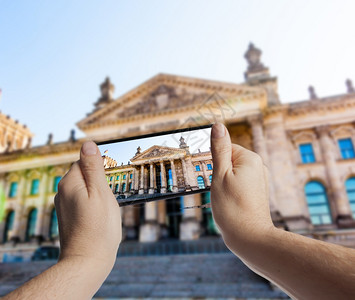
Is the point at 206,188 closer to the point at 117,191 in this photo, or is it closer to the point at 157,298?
the point at 117,191

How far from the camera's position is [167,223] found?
23.6 m

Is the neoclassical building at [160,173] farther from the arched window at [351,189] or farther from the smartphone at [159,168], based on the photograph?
the arched window at [351,189]

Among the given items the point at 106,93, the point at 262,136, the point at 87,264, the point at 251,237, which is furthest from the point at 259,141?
the point at 87,264

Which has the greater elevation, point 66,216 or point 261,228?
point 66,216

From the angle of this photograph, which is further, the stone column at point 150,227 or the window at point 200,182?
the stone column at point 150,227

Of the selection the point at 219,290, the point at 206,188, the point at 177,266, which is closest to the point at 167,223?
the point at 177,266

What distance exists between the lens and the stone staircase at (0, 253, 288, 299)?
9.63 m

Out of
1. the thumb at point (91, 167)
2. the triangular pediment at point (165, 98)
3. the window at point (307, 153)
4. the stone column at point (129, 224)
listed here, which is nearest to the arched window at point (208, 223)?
the stone column at point (129, 224)

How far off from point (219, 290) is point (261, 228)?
9553mm

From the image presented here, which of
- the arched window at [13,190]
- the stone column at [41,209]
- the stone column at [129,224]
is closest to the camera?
the stone column at [129,224]

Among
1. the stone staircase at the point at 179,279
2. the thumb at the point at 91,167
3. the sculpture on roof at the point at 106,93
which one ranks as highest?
the sculpture on roof at the point at 106,93

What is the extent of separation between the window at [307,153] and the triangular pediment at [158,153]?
76.2ft

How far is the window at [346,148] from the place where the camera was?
2222 cm

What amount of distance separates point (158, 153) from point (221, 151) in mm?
562
